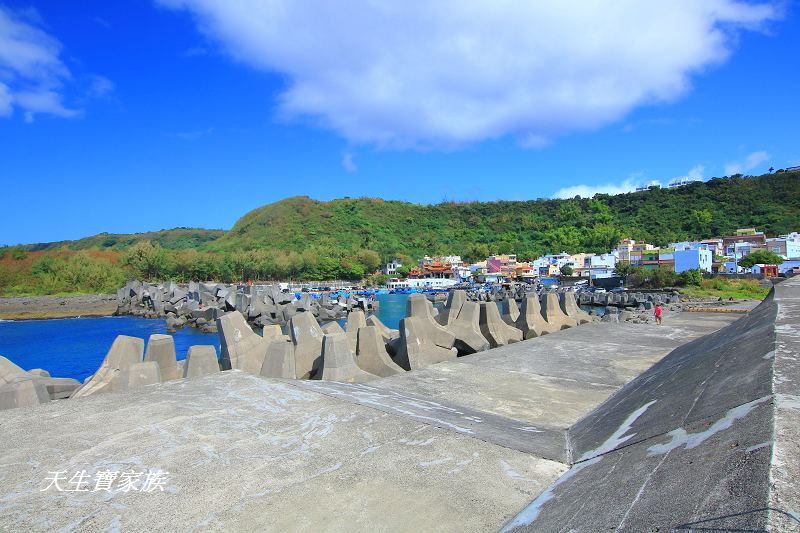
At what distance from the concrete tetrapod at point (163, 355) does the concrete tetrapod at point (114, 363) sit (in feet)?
0.95

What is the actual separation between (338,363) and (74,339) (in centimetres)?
2888

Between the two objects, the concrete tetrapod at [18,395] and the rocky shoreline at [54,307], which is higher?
the concrete tetrapod at [18,395]

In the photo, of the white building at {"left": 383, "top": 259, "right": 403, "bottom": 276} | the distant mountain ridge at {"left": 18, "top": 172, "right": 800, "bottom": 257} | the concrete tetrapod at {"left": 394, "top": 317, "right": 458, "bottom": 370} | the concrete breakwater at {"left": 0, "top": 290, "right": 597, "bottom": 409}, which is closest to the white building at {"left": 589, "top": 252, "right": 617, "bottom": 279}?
the distant mountain ridge at {"left": 18, "top": 172, "right": 800, "bottom": 257}

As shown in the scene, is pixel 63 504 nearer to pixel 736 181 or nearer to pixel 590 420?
pixel 590 420

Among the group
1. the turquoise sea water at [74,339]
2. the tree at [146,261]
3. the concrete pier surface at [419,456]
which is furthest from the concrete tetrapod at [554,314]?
the tree at [146,261]

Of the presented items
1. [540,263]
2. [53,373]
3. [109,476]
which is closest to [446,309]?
[109,476]

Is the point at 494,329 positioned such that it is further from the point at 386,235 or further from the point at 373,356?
the point at 386,235

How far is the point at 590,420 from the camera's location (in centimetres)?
420

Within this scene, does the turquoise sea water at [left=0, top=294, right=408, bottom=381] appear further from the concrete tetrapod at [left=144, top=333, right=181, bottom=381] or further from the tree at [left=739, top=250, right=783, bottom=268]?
the tree at [left=739, top=250, right=783, bottom=268]

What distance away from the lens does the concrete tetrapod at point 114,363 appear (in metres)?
6.47

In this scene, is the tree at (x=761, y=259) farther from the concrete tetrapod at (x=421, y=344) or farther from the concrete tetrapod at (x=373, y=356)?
→ the concrete tetrapod at (x=373, y=356)

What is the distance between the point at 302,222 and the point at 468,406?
123 m

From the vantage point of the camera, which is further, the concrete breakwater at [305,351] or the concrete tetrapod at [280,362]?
the concrete tetrapod at [280,362]

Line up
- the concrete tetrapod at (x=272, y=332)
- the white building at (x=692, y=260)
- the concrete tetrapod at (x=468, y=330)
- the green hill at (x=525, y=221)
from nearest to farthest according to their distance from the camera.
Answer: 1. the concrete tetrapod at (x=272, y=332)
2. the concrete tetrapod at (x=468, y=330)
3. the white building at (x=692, y=260)
4. the green hill at (x=525, y=221)
